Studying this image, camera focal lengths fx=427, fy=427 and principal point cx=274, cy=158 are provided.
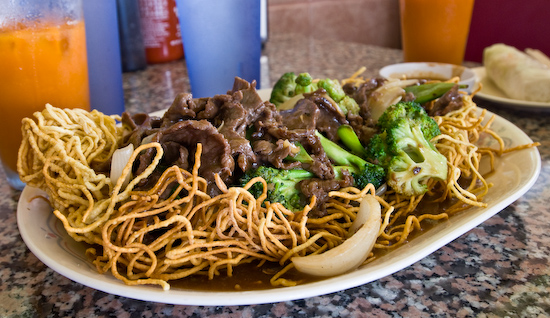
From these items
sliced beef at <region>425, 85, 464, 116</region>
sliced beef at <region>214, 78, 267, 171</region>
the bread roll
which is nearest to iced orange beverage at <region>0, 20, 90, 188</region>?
sliced beef at <region>214, 78, 267, 171</region>

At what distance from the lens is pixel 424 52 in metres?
2.60

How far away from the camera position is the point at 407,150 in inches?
51.3

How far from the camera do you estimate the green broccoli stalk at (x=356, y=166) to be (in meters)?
1.24

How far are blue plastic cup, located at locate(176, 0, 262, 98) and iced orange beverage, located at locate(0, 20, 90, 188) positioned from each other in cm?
50

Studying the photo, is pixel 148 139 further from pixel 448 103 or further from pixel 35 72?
pixel 448 103

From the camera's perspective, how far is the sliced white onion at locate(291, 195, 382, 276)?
92cm

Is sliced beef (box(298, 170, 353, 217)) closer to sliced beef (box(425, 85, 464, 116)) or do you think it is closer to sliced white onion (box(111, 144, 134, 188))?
sliced white onion (box(111, 144, 134, 188))

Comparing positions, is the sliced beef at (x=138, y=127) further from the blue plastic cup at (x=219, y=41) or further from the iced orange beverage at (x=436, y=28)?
the iced orange beverage at (x=436, y=28)

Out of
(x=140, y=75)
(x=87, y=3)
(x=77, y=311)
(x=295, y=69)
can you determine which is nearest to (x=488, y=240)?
(x=77, y=311)

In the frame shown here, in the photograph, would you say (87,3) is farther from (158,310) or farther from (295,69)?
(295,69)

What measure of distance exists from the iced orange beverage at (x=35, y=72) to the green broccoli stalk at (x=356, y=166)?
857 mm

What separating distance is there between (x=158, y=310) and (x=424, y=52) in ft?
7.39

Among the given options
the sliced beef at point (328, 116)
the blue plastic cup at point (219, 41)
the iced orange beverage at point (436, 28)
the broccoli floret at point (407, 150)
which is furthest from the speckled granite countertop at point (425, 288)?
the iced orange beverage at point (436, 28)

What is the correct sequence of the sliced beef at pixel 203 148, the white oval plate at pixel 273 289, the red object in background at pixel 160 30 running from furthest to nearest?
the red object in background at pixel 160 30
the sliced beef at pixel 203 148
the white oval plate at pixel 273 289
